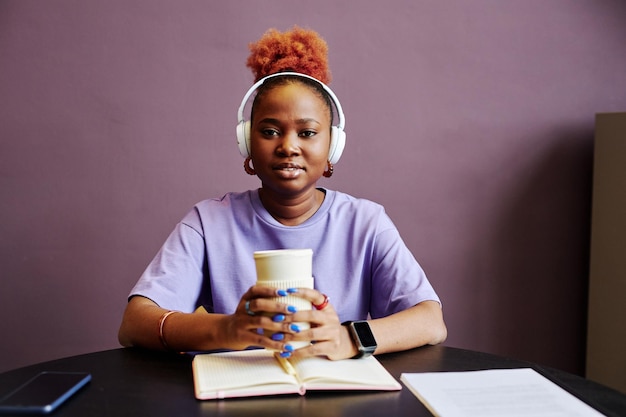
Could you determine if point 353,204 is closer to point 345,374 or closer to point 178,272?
point 178,272

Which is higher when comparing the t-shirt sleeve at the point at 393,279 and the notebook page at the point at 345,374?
the t-shirt sleeve at the point at 393,279

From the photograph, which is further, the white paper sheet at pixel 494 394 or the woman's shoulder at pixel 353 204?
the woman's shoulder at pixel 353 204

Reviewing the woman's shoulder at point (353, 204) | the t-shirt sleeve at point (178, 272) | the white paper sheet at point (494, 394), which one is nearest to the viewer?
the white paper sheet at point (494, 394)

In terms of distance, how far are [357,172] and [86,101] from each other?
1.04 meters

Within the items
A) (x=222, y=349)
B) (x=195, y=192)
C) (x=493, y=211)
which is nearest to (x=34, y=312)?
(x=195, y=192)

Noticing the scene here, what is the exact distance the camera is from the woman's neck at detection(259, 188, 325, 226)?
1.39 meters

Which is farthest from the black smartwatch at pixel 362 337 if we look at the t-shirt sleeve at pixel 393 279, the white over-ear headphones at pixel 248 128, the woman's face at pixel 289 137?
the white over-ear headphones at pixel 248 128

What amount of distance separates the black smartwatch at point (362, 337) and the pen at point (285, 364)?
0.14 m

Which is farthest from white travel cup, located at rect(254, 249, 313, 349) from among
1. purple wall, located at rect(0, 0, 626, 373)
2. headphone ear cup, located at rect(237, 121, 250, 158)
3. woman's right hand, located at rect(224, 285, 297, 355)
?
purple wall, located at rect(0, 0, 626, 373)

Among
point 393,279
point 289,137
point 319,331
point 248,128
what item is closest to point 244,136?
point 248,128

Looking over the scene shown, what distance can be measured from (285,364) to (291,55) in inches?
31.6

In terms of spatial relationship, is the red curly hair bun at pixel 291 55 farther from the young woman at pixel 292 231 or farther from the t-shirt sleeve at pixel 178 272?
the t-shirt sleeve at pixel 178 272

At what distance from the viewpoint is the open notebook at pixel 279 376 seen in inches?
32.1

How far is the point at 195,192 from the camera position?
80.0 inches
